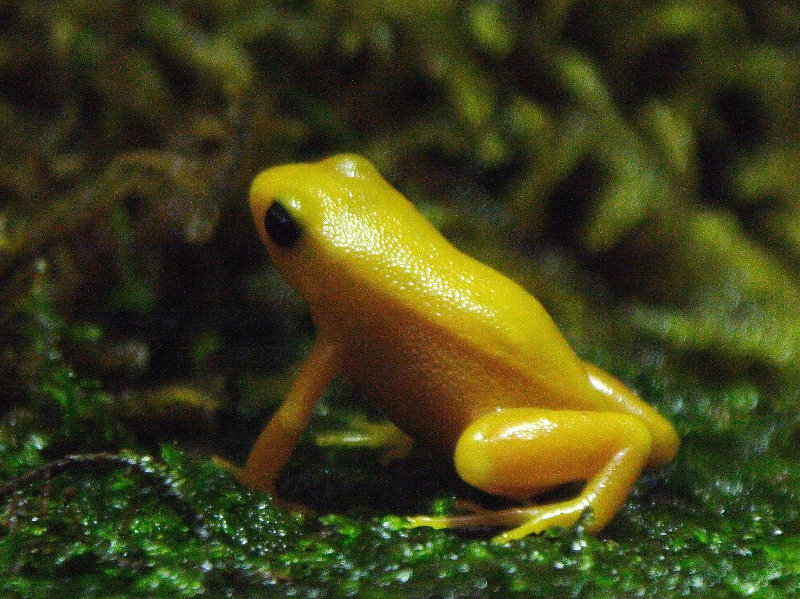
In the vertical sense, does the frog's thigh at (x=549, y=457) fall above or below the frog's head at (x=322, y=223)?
below

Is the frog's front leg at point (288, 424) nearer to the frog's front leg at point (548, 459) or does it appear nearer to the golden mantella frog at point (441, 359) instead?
the golden mantella frog at point (441, 359)

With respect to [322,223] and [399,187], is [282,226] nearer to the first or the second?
[322,223]

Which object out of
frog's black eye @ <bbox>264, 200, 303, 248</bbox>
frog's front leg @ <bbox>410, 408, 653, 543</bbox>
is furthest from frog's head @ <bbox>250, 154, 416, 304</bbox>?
frog's front leg @ <bbox>410, 408, 653, 543</bbox>

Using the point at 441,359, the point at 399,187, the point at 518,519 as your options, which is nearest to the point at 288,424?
the point at 441,359

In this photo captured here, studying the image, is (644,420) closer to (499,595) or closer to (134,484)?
(499,595)

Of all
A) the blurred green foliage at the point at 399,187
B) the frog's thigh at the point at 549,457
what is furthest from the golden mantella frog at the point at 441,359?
the blurred green foliage at the point at 399,187

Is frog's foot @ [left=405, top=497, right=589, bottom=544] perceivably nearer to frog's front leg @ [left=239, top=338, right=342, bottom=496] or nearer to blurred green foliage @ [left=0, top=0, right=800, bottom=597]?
blurred green foliage @ [left=0, top=0, right=800, bottom=597]
